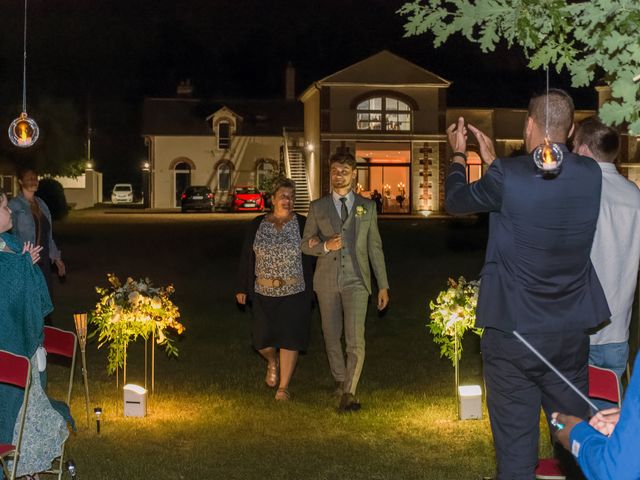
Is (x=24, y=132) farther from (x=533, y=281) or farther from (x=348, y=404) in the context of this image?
(x=533, y=281)

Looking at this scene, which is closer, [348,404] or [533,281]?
[533,281]

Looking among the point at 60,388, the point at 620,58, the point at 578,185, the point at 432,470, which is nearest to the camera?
the point at 620,58

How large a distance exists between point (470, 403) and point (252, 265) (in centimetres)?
246

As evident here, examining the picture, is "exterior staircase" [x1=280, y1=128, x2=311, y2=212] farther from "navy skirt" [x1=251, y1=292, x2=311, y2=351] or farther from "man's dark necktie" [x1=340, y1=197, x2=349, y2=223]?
"man's dark necktie" [x1=340, y1=197, x2=349, y2=223]

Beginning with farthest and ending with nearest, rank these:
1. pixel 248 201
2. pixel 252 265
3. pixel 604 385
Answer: pixel 248 201 → pixel 252 265 → pixel 604 385

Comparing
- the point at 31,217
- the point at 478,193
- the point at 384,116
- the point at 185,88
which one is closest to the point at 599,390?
the point at 478,193

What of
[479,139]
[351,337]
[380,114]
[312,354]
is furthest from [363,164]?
[479,139]

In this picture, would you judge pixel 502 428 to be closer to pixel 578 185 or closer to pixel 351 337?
pixel 578 185

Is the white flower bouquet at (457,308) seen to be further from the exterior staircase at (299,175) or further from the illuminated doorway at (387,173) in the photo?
the illuminated doorway at (387,173)

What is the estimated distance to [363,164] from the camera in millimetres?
56875

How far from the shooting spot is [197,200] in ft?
186

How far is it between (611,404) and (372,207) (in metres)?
4.68

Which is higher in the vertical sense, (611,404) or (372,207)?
(372,207)

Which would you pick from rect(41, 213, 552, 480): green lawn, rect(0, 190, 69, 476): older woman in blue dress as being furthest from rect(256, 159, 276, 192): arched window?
rect(0, 190, 69, 476): older woman in blue dress
